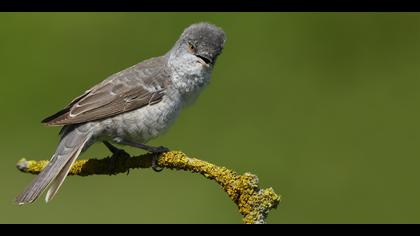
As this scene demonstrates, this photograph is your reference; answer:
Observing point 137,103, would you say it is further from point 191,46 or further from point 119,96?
point 191,46

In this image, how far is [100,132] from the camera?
169 inches

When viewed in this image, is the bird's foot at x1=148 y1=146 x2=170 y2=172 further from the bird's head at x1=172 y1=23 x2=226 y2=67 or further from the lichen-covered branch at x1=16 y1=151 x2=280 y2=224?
the bird's head at x1=172 y1=23 x2=226 y2=67

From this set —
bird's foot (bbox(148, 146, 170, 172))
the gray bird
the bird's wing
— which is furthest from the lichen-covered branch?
the bird's wing

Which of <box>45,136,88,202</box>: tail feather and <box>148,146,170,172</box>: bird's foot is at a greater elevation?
<box>148,146,170,172</box>: bird's foot

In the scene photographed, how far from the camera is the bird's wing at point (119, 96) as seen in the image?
4.22 metres

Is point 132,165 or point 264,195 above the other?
point 132,165

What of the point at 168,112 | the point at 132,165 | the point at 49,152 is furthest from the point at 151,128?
the point at 49,152

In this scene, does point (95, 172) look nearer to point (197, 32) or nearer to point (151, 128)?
point (151, 128)

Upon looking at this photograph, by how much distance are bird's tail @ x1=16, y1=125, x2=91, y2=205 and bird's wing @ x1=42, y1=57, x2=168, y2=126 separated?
11cm

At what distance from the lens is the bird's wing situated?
4.22 meters

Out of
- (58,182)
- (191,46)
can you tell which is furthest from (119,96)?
(58,182)

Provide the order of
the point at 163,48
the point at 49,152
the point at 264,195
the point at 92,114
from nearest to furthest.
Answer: the point at 264,195 → the point at 92,114 → the point at 49,152 → the point at 163,48

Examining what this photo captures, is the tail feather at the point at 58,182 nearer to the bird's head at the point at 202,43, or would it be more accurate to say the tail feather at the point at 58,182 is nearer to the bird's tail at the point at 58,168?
the bird's tail at the point at 58,168

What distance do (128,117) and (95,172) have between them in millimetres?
418
